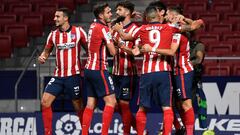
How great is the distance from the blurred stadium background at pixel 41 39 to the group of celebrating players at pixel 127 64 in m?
2.76

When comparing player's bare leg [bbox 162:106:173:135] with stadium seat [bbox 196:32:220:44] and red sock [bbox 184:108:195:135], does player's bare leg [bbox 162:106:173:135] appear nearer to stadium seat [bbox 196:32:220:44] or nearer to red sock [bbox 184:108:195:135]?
red sock [bbox 184:108:195:135]

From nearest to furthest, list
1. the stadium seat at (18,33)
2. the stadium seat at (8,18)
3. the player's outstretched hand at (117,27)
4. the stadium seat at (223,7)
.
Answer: the player's outstretched hand at (117,27)
the stadium seat at (18,33)
the stadium seat at (223,7)
the stadium seat at (8,18)

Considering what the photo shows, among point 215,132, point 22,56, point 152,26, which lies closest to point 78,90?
point 152,26

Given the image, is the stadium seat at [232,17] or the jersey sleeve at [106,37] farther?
the stadium seat at [232,17]

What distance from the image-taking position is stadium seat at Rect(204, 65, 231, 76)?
619 inches

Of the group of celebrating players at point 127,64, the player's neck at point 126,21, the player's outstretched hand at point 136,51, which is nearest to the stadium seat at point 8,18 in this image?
the group of celebrating players at point 127,64

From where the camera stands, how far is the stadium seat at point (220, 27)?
18547 mm

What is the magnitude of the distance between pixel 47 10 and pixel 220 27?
408 cm

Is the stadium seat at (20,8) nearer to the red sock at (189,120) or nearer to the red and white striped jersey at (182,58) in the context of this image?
the red and white striped jersey at (182,58)

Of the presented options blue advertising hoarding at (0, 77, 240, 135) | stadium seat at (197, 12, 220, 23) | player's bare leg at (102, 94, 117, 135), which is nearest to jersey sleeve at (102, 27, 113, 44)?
player's bare leg at (102, 94, 117, 135)

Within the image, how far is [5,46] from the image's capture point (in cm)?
1859

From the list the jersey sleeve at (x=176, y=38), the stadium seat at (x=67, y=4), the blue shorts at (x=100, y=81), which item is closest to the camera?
the jersey sleeve at (x=176, y=38)

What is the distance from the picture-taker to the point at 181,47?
40.7ft

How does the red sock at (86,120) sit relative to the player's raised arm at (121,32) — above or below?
below
